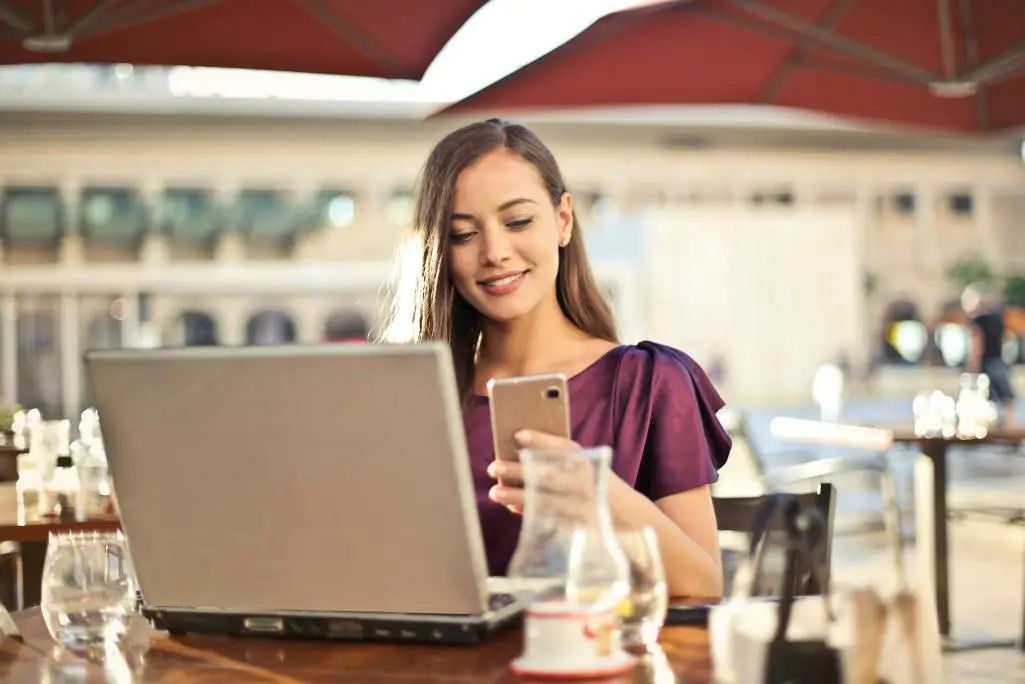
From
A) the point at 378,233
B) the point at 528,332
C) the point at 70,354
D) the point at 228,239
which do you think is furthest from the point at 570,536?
the point at 378,233

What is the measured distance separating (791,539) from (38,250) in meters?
31.7

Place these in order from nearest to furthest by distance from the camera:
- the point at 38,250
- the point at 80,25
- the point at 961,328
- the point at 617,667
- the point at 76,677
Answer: the point at 617,667
the point at 76,677
the point at 80,25
the point at 38,250
the point at 961,328

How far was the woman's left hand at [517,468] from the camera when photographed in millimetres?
1271

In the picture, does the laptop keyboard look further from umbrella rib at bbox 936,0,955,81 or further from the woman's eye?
Result: umbrella rib at bbox 936,0,955,81

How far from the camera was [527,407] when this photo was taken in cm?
129

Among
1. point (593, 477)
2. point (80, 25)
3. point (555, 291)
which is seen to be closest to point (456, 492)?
point (593, 477)

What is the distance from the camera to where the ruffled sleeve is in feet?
5.69

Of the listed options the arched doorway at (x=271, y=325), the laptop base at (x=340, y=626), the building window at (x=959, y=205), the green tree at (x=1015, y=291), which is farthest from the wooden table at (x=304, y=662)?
the building window at (x=959, y=205)

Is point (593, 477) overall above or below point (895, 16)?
below

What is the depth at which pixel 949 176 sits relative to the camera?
1411 inches

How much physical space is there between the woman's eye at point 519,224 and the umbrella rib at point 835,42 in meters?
3.59

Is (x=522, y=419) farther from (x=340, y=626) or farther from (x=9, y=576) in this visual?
(x=9, y=576)

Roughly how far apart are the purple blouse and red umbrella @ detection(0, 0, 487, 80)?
111 inches

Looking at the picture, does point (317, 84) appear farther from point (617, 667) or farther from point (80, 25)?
point (617, 667)
